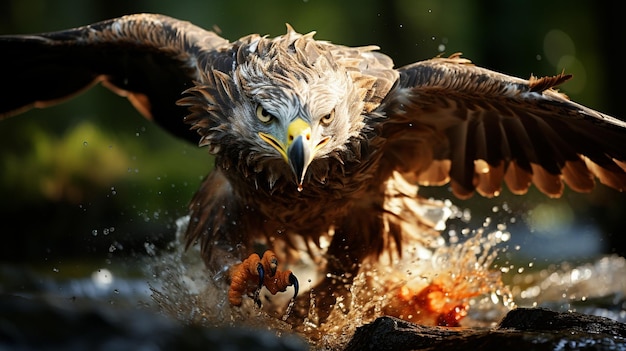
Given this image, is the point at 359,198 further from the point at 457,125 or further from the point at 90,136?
the point at 90,136

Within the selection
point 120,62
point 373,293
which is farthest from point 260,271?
point 120,62

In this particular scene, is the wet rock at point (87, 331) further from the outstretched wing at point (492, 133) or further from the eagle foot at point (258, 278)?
the outstretched wing at point (492, 133)

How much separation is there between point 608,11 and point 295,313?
790 centimetres

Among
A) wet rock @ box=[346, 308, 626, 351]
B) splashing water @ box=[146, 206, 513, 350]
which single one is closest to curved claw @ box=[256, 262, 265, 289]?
splashing water @ box=[146, 206, 513, 350]

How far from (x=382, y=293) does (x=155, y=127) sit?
769 cm

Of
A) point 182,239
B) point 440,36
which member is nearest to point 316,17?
point 440,36

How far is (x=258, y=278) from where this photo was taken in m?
4.44

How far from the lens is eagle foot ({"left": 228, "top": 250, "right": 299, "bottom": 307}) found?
4.40 m

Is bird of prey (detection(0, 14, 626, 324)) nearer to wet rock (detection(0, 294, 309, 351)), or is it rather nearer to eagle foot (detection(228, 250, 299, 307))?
eagle foot (detection(228, 250, 299, 307))

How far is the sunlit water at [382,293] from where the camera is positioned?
188 inches

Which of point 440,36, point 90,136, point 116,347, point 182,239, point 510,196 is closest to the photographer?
point 116,347

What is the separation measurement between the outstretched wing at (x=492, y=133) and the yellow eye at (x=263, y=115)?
88 cm

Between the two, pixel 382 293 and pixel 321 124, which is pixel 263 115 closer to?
pixel 321 124

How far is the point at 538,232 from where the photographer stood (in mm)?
9828
